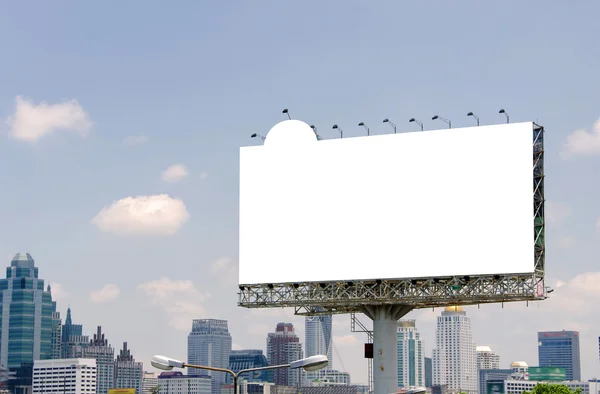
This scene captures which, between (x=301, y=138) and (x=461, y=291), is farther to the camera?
(x=301, y=138)

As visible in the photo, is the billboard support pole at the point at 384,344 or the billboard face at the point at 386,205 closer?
the billboard face at the point at 386,205

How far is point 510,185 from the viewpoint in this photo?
70.7 metres

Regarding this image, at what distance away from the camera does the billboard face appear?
232 ft

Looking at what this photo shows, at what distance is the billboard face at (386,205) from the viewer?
70.8 metres

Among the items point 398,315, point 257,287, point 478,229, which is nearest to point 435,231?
point 478,229

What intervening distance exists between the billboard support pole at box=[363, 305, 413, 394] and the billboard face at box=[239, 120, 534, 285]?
4.46 metres

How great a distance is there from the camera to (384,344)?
77.0 m

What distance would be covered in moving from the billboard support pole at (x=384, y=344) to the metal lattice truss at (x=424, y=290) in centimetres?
124

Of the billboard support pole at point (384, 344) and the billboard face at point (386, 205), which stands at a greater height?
the billboard face at point (386, 205)

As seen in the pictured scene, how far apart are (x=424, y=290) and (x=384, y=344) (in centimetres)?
606

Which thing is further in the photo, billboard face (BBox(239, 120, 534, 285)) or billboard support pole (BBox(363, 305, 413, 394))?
billboard support pole (BBox(363, 305, 413, 394))

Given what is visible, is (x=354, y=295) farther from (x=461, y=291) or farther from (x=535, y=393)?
(x=535, y=393)

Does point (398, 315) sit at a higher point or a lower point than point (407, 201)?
lower

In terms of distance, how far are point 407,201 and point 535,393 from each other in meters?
56.1
